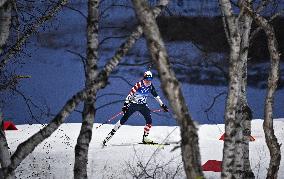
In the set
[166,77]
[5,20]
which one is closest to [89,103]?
[5,20]

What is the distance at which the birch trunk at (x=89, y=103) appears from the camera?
4523 millimetres

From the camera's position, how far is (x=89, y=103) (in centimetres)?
448

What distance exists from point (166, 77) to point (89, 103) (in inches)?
81.9

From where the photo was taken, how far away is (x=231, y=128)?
4438 millimetres

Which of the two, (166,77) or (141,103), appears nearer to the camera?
(166,77)

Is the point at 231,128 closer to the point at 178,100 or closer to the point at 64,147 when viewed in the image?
the point at 178,100

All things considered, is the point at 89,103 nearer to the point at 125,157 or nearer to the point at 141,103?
the point at 125,157

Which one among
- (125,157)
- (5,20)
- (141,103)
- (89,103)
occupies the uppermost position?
(141,103)

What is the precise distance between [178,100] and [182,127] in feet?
0.53

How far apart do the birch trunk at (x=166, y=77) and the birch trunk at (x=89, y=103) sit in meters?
1.97

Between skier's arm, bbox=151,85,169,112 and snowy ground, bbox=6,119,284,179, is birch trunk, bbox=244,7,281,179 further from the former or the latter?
skier's arm, bbox=151,85,169,112

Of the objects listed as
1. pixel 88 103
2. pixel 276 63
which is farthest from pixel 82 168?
pixel 276 63

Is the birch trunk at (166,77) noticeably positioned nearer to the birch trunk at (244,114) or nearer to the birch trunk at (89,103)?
the birch trunk at (89,103)

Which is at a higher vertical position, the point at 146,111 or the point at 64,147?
the point at 146,111
